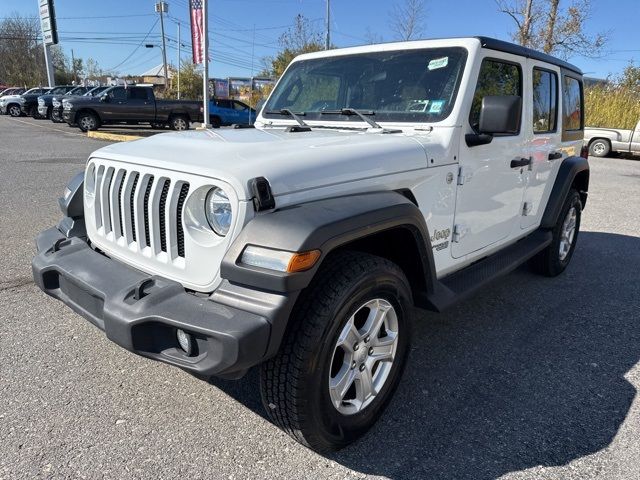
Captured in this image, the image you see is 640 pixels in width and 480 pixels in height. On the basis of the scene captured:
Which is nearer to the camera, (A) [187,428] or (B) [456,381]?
(A) [187,428]

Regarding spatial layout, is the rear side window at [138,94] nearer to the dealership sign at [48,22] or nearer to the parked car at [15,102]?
the parked car at [15,102]

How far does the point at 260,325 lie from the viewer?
1.84 m

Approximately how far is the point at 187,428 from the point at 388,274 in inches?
49.7

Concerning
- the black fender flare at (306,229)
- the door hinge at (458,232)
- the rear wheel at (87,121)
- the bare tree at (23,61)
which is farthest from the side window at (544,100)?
the bare tree at (23,61)

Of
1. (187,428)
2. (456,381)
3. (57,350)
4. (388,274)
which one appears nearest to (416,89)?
(388,274)

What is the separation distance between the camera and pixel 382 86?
3.31 m

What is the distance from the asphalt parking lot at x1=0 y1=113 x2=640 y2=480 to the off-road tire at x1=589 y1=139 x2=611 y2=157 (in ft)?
47.2

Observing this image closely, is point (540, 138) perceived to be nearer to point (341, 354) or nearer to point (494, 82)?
point (494, 82)

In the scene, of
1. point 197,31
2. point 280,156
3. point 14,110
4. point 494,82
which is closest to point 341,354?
point 280,156

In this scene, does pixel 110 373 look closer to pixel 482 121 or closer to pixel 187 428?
pixel 187 428

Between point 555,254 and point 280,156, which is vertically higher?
point 280,156

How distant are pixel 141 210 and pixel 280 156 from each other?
2.36 ft

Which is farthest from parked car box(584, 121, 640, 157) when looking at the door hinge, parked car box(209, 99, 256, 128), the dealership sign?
the dealership sign

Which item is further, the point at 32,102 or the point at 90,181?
the point at 32,102
